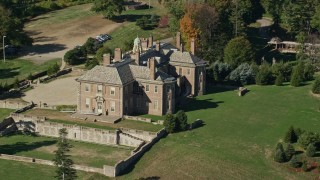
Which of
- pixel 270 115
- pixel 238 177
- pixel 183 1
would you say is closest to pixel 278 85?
pixel 270 115

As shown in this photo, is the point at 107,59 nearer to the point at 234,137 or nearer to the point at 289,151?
the point at 234,137

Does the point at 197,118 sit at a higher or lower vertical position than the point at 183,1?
lower

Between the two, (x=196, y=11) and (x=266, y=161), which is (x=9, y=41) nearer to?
(x=196, y=11)

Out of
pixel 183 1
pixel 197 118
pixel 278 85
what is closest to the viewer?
pixel 197 118

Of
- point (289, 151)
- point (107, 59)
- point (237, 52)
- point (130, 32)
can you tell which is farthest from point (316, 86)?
point (130, 32)

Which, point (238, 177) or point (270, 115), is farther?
point (270, 115)

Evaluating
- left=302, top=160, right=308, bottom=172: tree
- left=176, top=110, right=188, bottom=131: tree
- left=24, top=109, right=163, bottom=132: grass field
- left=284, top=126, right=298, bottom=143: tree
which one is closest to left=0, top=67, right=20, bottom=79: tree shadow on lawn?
left=24, top=109, right=163, bottom=132: grass field
